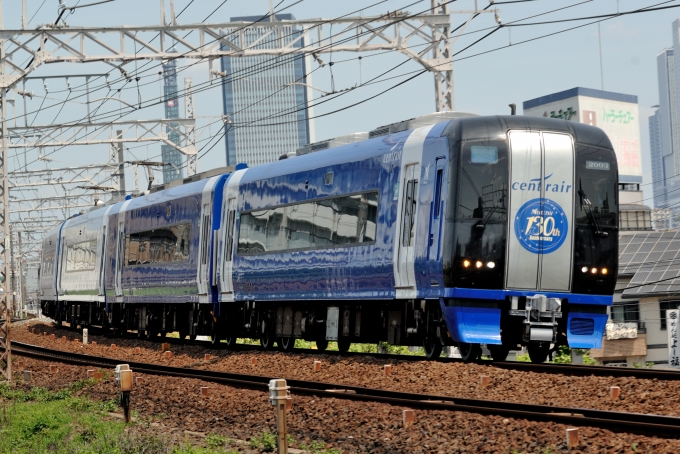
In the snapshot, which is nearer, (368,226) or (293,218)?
(368,226)

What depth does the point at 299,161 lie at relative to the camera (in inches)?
789

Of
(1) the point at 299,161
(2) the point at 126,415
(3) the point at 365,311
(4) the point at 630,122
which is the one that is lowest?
(2) the point at 126,415

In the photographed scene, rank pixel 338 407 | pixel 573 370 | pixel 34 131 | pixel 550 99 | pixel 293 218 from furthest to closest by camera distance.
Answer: pixel 550 99
pixel 34 131
pixel 293 218
pixel 573 370
pixel 338 407

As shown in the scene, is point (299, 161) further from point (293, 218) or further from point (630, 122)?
point (630, 122)

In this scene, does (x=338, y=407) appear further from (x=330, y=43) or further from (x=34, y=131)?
(x=34, y=131)

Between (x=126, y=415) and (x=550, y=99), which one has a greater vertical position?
(x=550, y=99)

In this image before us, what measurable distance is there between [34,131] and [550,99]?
8464 cm

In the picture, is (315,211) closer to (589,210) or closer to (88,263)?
(589,210)

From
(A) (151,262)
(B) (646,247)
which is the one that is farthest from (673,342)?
(A) (151,262)

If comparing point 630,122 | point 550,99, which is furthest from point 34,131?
point 630,122

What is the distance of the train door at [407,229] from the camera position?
630 inches

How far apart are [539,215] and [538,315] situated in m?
1.42

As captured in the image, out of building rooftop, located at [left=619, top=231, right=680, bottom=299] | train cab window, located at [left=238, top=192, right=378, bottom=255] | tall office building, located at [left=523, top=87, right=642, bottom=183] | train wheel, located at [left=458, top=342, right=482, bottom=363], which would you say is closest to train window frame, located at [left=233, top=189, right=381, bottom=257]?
train cab window, located at [left=238, top=192, right=378, bottom=255]

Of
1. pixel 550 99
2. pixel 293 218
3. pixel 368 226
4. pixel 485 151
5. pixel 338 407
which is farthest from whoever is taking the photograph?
pixel 550 99
